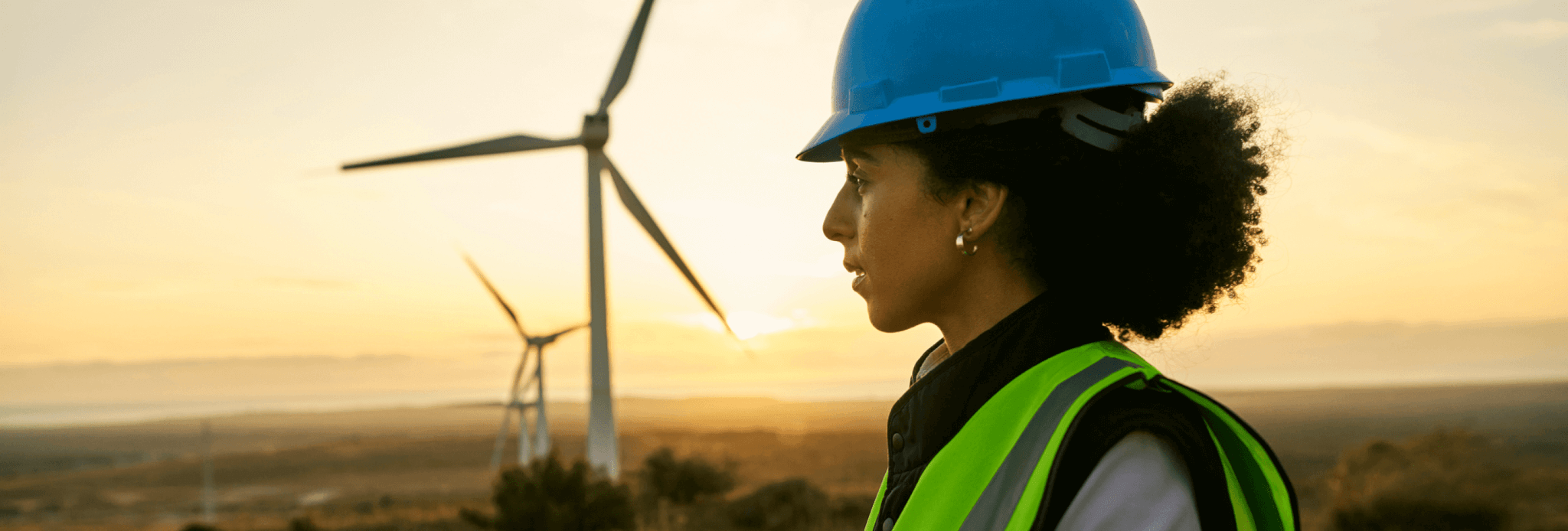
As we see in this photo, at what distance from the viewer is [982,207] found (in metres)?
2.35

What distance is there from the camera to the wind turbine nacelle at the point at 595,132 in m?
27.4

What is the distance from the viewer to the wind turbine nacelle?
89.9 ft

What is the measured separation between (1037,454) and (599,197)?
25099mm

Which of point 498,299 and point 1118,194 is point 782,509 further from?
point 1118,194

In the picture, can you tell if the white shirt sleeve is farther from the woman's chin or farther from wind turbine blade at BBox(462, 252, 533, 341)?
wind turbine blade at BBox(462, 252, 533, 341)

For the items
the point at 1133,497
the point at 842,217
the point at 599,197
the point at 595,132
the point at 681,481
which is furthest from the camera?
the point at 681,481

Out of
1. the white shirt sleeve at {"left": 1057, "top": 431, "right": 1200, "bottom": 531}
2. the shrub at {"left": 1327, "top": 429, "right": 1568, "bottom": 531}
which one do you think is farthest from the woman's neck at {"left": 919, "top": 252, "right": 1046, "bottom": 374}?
the shrub at {"left": 1327, "top": 429, "right": 1568, "bottom": 531}

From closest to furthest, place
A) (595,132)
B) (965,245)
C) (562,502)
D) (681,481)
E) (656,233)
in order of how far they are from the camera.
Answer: (965,245)
(656,233)
(595,132)
(562,502)
(681,481)

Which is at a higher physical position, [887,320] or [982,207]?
[982,207]

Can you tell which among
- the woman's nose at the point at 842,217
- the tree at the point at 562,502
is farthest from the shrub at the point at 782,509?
the woman's nose at the point at 842,217

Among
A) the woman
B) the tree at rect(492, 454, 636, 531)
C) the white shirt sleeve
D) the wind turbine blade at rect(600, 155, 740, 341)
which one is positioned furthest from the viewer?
the tree at rect(492, 454, 636, 531)

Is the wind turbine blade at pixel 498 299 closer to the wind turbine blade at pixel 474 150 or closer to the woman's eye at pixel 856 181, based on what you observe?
the wind turbine blade at pixel 474 150

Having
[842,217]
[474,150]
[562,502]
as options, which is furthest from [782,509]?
[842,217]

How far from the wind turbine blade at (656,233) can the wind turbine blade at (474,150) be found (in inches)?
104
